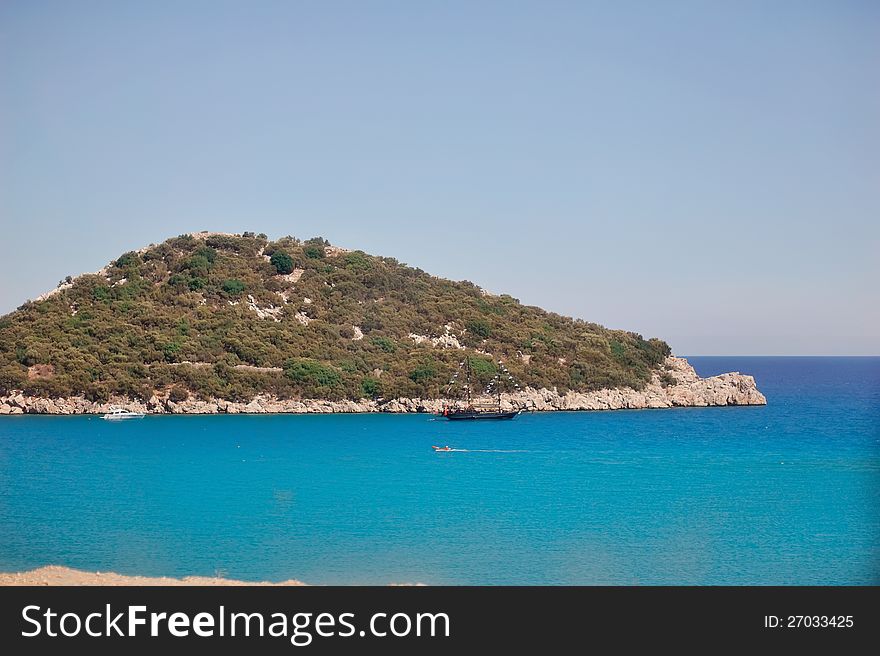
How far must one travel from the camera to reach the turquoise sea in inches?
A: 647

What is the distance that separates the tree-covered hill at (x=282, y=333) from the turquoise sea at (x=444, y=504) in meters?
9.52

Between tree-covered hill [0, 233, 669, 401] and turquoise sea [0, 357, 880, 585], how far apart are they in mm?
9519

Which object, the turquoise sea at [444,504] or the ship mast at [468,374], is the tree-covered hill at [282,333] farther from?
the turquoise sea at [444,504]

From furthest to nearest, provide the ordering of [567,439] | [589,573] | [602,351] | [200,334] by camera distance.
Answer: [602,351] → [200,334] → [567,439] → [589,573]

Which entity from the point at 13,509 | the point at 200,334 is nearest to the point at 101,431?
the point at 200,334

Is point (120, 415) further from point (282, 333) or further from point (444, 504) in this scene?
point (444, 504)

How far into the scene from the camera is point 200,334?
60125 millimetres

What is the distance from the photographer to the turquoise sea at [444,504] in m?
16.4

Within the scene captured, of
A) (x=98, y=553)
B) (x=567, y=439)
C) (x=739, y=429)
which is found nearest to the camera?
(x=98, y=553)

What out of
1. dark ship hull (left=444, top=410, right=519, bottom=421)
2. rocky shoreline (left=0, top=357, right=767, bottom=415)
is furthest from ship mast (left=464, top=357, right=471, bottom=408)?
dark ship hull (left=444, top=410, right=519, bottom=421)

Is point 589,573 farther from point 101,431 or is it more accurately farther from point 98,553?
point 101,431

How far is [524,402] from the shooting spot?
5991cm

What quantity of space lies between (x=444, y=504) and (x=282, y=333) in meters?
40.6

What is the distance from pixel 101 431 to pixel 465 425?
65.1 ft
